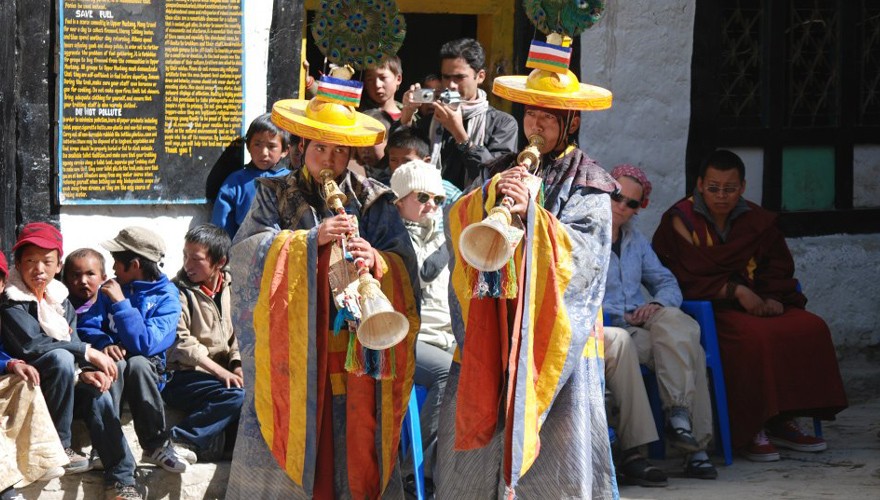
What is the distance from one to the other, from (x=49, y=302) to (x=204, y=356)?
0.74 m

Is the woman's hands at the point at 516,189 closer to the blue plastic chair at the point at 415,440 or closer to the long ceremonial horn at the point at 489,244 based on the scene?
the long ceremonial horn at the point at 489,244

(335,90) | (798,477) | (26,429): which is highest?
(335,90)

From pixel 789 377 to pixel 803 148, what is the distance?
1933 mm

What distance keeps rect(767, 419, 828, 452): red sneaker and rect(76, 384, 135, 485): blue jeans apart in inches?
134

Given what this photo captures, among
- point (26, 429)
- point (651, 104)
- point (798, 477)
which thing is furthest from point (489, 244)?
point (651, 104)

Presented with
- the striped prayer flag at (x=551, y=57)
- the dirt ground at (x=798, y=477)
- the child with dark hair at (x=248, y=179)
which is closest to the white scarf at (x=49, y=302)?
the child with dark hair at (x=248, y=179)

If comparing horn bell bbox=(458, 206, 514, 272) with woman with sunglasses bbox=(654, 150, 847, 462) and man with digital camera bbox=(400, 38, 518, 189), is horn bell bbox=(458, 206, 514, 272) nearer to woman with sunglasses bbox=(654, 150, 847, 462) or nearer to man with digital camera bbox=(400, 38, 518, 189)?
man with digital camera bbox=(400, 38, 518, 189)

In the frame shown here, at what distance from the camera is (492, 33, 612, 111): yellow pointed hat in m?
5.11

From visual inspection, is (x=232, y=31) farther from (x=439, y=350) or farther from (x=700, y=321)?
(x=700, y=321)

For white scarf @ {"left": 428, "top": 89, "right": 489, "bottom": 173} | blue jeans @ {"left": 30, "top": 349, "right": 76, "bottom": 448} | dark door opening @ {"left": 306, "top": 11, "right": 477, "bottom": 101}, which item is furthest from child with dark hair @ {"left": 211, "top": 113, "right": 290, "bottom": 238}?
dark door opening @ {"left": 306, "top": 11, "right": 477, "bottom": 101}

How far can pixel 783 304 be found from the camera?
24.4ft

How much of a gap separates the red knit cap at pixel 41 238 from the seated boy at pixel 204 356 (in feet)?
2.17

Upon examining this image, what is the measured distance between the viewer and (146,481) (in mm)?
6055

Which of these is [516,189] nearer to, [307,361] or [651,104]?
[307,361]
